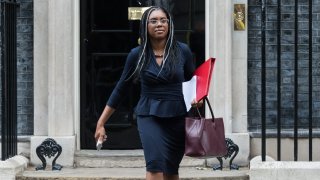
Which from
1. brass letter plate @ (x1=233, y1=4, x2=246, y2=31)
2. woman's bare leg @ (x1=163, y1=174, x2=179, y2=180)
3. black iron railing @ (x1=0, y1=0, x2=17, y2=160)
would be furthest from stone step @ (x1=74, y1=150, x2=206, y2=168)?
woman's bare leg @ (x1=163, y1=174, x2=179, y2=180)

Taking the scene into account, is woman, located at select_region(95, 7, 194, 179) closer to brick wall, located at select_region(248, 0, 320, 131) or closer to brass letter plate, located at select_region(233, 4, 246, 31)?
brass letter plate, located at select_region(233, 4, 246, 31)

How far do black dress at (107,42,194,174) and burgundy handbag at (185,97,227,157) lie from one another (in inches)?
6.2

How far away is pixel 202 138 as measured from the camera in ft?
15.9

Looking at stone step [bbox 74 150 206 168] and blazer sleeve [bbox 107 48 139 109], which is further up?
blazer sleeve [bbox 107 48 139 109]

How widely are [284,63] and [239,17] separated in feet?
2.12

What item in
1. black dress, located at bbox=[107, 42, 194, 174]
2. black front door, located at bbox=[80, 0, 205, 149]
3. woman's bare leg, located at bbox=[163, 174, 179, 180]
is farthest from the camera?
black front door, located at bbox=[80, 0, 205, 149]

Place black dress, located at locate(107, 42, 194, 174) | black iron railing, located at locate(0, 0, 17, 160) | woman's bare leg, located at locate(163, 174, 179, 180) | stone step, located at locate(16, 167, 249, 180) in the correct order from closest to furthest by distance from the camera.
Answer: black dress, located at locate(107, 42, 194, 174) < woman's bare leg, located at locate(163, 174, 179, 180) < stone step, located at locate(16, 167, 249, 180) < black iron railing, located at locate(0, 0, 17, 160)

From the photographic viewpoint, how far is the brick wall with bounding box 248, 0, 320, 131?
24.3 feet

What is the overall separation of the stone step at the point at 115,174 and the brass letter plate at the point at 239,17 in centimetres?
139

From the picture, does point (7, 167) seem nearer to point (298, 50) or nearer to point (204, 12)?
point (204, 12)

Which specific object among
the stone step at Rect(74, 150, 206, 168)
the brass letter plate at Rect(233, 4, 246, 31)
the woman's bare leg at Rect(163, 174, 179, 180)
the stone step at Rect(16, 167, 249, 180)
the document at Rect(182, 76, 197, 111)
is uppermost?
the brass letter plate at Rect(233, 4, 246, 31)

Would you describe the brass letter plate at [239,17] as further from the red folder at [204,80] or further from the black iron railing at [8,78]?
the red folder at [204,80]

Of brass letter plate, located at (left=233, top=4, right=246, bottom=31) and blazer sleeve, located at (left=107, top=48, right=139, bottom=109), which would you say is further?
brass letter plate, located at (left=233, top=4, right=246, bottom=31)

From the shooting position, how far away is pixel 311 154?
6.82 metres
